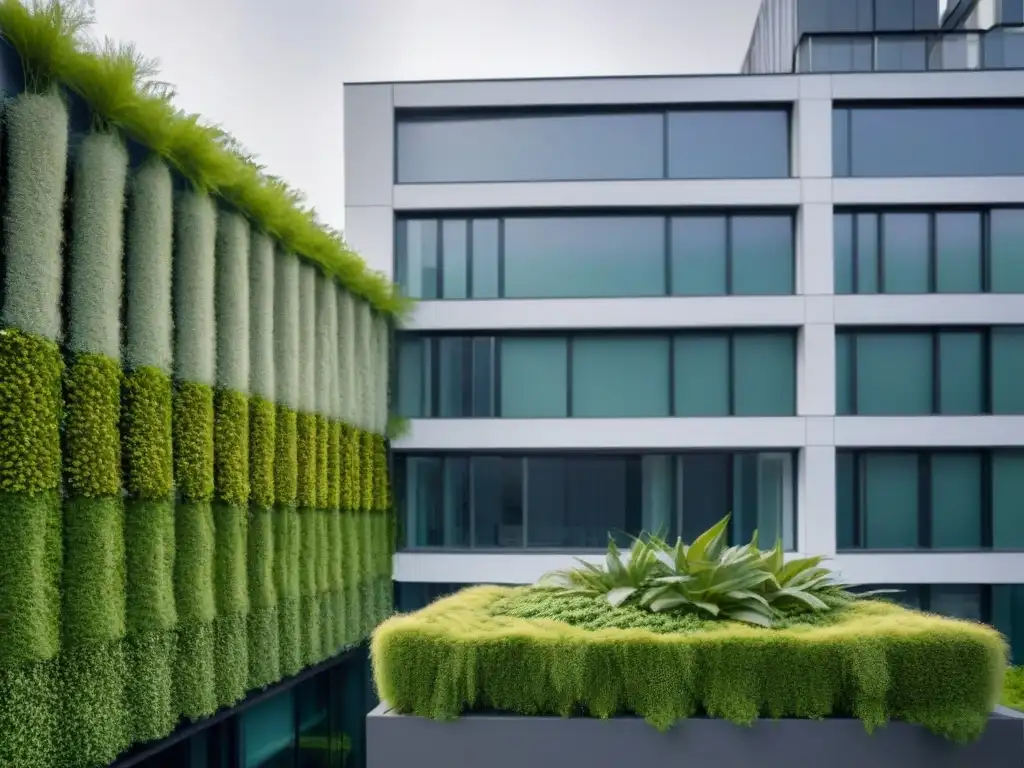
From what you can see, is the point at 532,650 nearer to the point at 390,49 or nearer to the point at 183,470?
the point at 183,470

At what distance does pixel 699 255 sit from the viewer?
2072cm

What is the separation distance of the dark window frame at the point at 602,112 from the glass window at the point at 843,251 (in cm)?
125

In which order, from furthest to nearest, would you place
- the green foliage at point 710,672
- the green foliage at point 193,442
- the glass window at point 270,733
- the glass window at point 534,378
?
the glass window at point 534,378
the glass window at point 270,733
the green foliage at point 193,442
the green foliage at point 710,672

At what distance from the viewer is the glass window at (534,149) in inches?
819

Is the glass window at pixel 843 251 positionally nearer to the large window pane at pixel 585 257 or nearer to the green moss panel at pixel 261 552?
the large window pane at pixel 585 257

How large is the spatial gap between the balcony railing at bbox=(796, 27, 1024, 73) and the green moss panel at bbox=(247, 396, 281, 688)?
42.4ft

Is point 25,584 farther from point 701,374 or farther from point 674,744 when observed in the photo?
point 701,374

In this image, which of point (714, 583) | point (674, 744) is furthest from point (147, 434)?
point (674, 744)

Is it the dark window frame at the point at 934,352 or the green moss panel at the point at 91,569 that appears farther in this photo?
the dark window frame at the point at 934,352

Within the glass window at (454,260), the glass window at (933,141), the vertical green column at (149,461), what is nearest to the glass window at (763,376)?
the glass window at (933,141)

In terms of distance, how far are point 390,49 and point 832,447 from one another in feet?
34.0

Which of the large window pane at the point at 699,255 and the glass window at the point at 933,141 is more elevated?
the glass window at the point at 933,141

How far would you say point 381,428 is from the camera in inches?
760

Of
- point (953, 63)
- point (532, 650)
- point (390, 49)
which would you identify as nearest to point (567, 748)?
point (532, 650)
